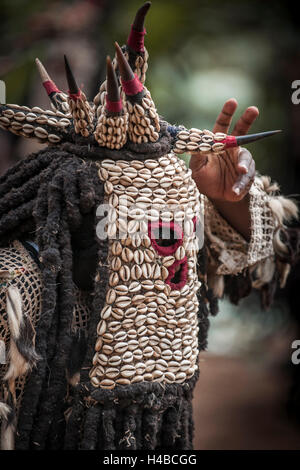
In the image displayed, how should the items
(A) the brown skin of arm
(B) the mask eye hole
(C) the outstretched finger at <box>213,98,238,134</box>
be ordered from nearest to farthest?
(B) the mask eye hole, (C) the outstretched finger at <box>213,98,238,134</box>, (A) the brown skin of arm

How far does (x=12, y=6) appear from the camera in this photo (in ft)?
10.3

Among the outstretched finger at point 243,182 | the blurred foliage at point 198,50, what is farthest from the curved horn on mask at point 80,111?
the blurred foliage at point 198,50

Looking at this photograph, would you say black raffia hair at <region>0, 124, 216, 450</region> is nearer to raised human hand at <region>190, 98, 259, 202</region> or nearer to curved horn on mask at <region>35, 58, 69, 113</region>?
curved horn on mask at <region>35, 58, 69, 113</region>

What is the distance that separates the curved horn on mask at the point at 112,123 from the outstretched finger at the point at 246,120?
368 millimetres

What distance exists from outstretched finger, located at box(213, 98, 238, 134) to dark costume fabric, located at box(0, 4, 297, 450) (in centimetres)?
16

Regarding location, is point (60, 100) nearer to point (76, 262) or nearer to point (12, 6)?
point (76, 262)

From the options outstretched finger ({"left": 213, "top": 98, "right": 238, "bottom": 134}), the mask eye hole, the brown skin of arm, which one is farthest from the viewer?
the brown skin of arm

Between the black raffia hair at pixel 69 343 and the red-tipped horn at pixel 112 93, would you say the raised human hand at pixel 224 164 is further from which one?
the red-tipped horn at pixel 112 93

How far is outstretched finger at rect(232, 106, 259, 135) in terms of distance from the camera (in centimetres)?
137

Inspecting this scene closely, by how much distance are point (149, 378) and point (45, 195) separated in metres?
0.47

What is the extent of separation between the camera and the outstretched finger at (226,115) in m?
1.37

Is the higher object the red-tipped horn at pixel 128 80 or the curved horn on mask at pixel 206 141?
the red-tipped horn at pixel 128 80

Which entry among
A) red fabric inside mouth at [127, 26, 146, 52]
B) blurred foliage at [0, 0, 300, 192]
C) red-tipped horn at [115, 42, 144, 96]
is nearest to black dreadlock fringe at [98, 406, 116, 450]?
red-tipped horn at [115, 42, 144, 96]

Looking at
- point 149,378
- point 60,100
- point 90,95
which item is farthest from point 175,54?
point 149,378
